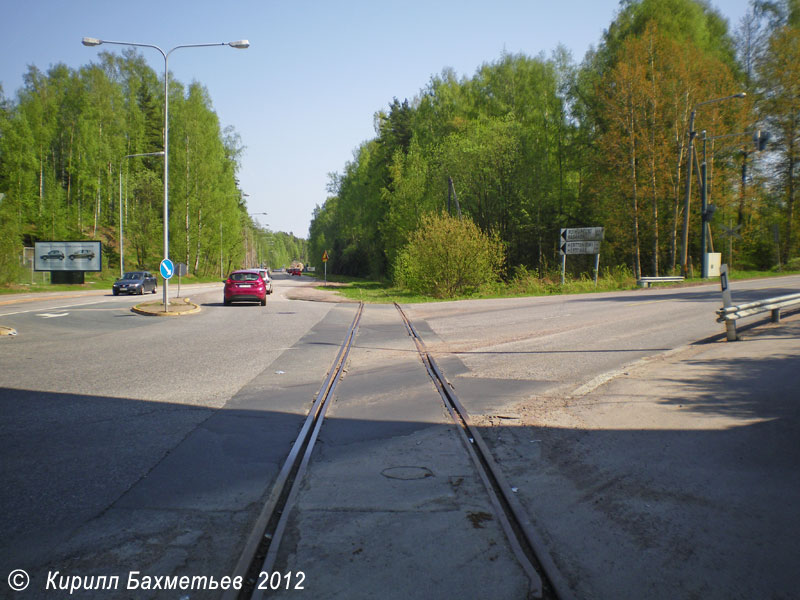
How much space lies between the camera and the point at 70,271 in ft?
148

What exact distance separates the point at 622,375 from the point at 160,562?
7389 millimetres

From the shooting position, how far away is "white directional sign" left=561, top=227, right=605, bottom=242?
3262 centimetres

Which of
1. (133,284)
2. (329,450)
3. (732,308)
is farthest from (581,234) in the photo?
(329,450)

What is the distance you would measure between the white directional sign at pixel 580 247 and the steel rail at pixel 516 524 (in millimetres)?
28053

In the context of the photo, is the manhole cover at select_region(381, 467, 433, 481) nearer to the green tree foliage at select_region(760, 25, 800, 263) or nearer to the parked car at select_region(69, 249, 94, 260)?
the green tree foliage at select_region(760, 25, 800, 263)

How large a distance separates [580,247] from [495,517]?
31.1 metres

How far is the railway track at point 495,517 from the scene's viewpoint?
3021mm

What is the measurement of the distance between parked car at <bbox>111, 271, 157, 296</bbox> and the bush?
64.7 ft

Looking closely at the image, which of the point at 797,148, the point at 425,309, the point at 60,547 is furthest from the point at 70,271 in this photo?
the point at 797,148

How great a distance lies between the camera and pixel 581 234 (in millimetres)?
33094

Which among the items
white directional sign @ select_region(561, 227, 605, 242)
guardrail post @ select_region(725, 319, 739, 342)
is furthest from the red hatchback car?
guardrail post @ select_region(725, 319, 739, 342)

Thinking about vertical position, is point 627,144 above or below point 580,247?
above

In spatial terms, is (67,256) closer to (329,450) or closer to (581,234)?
(581,234)

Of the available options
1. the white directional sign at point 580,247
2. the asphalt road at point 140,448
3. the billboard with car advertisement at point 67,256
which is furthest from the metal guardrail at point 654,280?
the billboard with car advertisement at point 67,256
